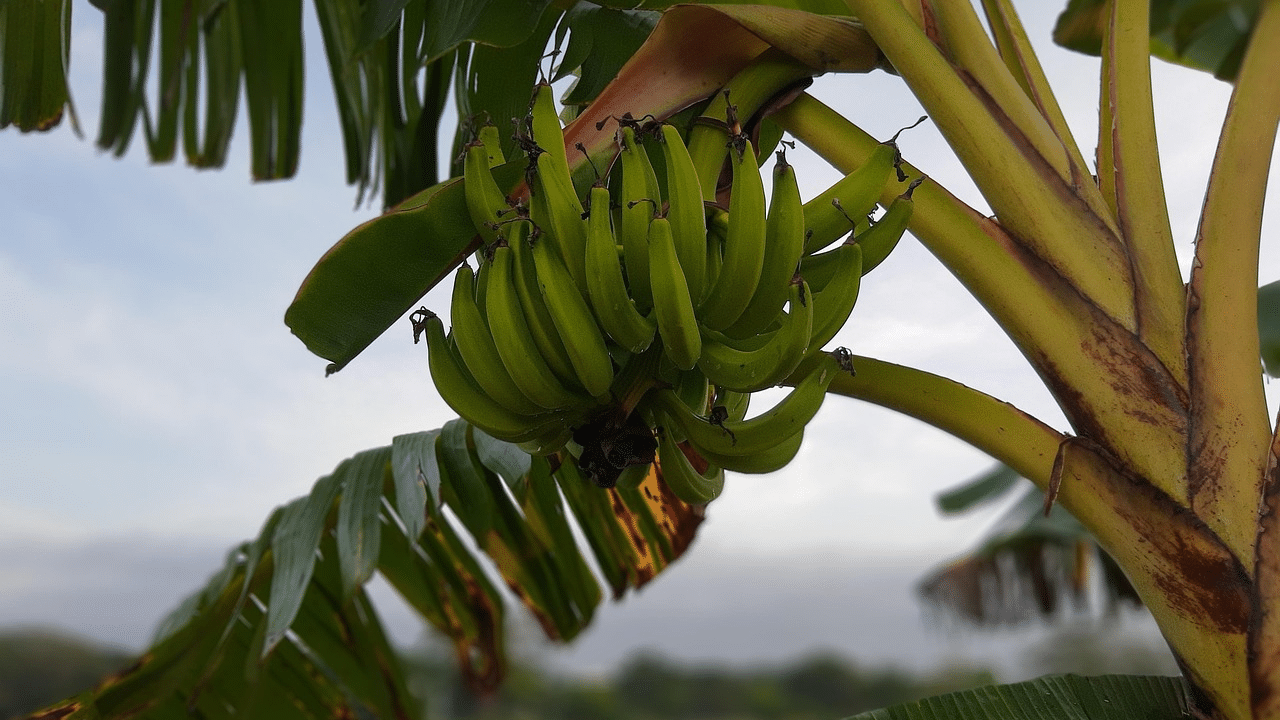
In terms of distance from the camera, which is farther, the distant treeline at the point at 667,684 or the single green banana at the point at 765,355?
the distant treeline at the point at 667,684

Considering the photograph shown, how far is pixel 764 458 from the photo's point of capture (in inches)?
29.6

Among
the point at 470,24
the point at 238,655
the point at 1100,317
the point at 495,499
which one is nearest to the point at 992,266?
the point at 1100,317

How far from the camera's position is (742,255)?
0.67m

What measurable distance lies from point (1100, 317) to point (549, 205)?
50cm

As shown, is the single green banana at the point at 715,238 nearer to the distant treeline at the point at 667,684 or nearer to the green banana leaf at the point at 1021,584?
the green banana leaf at the point at 1021,584

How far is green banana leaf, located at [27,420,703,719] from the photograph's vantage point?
1.19m

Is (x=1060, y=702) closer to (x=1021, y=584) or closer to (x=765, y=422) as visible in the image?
(x=765, y=422)

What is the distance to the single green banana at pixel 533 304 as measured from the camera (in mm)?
690

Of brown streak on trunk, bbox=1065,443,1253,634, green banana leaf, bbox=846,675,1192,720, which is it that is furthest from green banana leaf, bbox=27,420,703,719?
brown streak on trunk, bbox=1065,443,1253,634

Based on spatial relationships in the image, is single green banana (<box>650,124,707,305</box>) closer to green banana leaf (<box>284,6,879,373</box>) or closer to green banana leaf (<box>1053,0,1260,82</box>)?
green banana leaf (<box>284,6,879,373</box>)

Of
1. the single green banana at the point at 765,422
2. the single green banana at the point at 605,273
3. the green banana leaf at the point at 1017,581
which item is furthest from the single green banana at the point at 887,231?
the green banana leaf at the point at 1017,581

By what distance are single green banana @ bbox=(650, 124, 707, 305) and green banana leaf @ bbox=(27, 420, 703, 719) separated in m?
0.51

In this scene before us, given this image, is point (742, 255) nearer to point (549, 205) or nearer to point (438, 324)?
point (549, 205)

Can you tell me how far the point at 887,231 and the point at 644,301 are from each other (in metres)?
0.23
